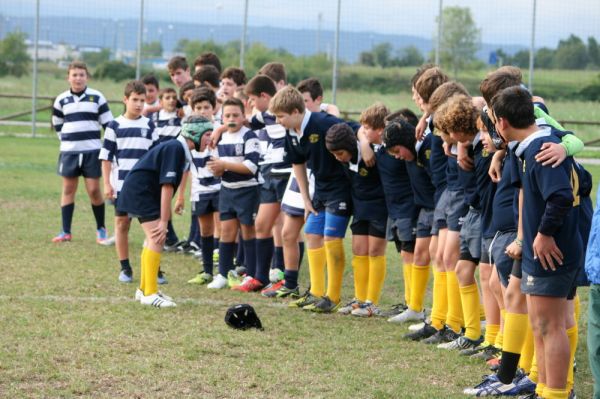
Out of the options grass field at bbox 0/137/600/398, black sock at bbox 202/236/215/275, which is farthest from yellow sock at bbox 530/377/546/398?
black sock at bbox 202/236/215/275

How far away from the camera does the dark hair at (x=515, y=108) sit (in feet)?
16.2

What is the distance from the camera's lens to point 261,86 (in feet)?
29.3

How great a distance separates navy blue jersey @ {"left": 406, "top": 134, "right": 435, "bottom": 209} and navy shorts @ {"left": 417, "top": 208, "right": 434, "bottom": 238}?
0.13ft

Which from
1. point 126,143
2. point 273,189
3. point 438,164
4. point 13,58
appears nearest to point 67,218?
point 126,143

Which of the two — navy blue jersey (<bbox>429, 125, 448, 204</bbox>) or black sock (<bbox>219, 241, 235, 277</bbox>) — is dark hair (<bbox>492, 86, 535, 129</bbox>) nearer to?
navy blue jersey (<bbox>429, 125, 448, 204</bbox>)

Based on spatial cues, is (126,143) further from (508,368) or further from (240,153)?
(508,368)

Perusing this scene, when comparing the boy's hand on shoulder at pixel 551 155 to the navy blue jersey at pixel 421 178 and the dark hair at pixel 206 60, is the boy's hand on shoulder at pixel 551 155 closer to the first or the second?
the navy blue jersey at pixel 421 178

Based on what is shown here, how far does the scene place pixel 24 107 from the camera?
101ft

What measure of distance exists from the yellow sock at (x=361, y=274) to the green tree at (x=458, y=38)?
13382 millimetres

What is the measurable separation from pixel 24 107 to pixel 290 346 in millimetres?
25866

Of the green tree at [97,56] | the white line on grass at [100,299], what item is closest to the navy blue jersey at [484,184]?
the white line on grass at [100,299]

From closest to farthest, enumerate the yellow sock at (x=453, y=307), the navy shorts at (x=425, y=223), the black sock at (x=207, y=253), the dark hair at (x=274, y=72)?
1. the yellow sock at (x=453, y=307)
2. the navy shorts at (x=425, y=223)
3. the black sock at (x=207, y=253)
4. the dark hair at (x=274, y=72)

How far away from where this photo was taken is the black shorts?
25.4ft

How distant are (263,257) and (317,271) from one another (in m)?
0.80
